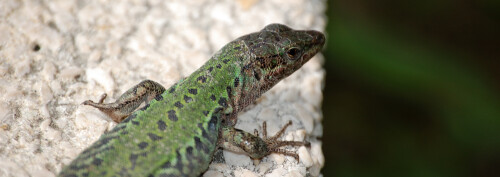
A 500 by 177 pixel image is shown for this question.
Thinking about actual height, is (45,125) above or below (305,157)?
above

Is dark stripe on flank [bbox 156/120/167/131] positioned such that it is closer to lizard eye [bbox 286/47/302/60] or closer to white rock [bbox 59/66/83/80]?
white rock [bbox 59/66/83/80]

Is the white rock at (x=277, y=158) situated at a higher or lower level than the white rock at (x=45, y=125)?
lower

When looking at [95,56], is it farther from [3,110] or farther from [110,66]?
[3,110]

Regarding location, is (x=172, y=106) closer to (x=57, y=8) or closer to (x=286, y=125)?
(x=286, y=125)

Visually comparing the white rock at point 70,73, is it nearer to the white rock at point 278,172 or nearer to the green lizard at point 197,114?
the green lizard at point 197,114

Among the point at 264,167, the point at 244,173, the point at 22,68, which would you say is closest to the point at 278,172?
the point at 264,167

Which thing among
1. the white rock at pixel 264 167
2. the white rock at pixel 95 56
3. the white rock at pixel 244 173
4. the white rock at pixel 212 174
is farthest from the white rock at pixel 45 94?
the white rock at pixel 264 167

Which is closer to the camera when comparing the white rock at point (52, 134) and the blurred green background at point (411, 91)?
→ the white rock at point (52, 134)

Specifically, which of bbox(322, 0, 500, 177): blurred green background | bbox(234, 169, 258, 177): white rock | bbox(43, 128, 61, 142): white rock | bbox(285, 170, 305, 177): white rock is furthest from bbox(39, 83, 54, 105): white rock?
bbox(322, 0, 500, 177): blurred green background
